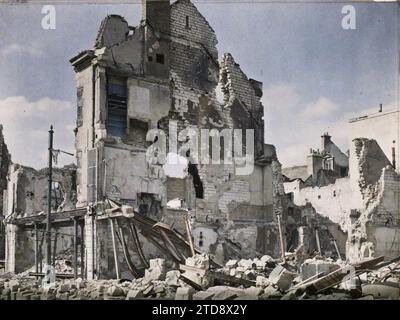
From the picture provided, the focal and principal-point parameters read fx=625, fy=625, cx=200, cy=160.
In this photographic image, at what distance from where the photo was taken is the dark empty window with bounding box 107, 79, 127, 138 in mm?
12584

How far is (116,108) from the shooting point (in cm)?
1265

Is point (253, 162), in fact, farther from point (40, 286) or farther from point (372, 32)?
point (40, 286)

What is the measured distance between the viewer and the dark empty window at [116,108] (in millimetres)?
12584

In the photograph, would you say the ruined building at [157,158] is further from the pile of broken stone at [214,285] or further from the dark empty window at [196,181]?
the pile of broken stone at [214,285]

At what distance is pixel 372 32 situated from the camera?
11.0m

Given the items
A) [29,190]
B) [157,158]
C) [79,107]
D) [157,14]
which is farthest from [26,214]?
[157,14]

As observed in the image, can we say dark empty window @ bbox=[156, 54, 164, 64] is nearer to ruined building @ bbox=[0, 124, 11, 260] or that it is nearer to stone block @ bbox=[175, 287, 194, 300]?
ruined building @ bbox=[0, 124, 11, 260]

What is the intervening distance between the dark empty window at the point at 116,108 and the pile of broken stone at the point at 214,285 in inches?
112

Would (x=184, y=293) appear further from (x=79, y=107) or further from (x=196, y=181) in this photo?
(x=79, y=107)

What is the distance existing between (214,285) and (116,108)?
4.27m

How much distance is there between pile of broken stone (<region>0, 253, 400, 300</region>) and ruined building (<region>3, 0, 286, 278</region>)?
2.85ft
